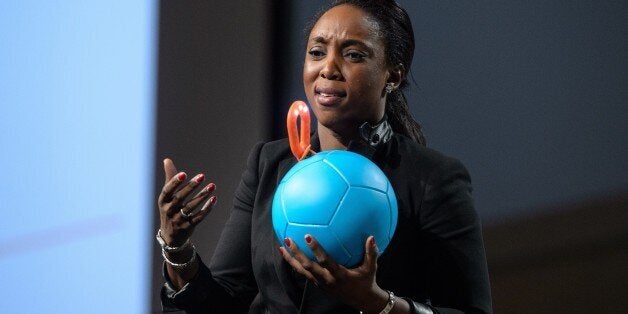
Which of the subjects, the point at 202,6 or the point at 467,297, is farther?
the point at 202,6

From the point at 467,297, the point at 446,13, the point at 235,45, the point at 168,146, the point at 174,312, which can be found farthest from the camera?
the point at 235,45

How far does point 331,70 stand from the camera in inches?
51.6

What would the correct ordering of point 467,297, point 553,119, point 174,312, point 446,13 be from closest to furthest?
point 467,297, point 174,312, point 553,119, point 446,13

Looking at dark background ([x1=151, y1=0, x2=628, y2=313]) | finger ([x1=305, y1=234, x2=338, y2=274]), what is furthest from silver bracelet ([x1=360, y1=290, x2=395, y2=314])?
dark background ([x1=151, y1=0, x2=628, y2=313])

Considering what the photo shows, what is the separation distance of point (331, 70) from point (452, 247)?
0.39 metres

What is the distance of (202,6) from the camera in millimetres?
2654

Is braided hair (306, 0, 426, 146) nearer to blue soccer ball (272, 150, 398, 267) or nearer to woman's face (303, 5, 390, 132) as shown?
woman's face (303, 5, 390, 132)

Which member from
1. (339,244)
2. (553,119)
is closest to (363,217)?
(339,244)

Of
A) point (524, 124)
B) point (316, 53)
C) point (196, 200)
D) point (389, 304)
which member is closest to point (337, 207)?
point (389, 304)

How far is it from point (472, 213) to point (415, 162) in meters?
0.14

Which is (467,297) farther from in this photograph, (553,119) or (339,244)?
(553,119)

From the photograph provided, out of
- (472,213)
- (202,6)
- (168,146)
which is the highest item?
(202,6)

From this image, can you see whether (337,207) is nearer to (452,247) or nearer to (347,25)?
(452,247)

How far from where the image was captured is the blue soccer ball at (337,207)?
1.05 m
